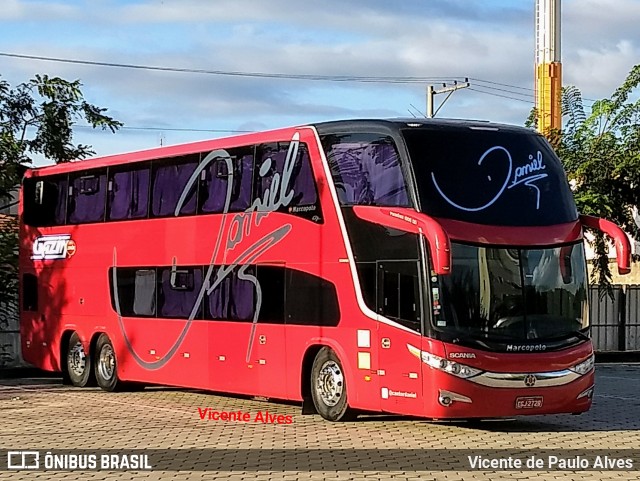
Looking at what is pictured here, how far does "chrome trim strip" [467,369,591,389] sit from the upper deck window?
8.04 ft

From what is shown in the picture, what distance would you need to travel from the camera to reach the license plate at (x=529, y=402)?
591 inches

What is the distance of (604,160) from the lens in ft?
105

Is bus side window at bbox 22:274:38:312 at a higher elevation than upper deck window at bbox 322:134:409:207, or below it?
below

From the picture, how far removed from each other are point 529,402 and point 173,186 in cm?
783

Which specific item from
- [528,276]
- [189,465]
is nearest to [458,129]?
[528,276]

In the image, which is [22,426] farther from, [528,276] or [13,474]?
[528,276]

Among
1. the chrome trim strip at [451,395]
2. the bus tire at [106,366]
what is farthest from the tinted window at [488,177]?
the bus tire at [106,366]

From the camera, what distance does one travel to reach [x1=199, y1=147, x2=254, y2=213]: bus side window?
18484mm

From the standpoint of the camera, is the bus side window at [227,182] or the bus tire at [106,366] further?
the bus tire at [106,366]

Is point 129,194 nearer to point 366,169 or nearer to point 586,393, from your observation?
point 366,169
